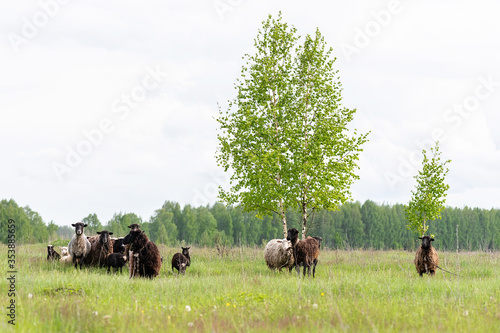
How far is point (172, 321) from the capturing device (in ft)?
25.6

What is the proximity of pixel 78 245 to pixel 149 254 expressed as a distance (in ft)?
16.4

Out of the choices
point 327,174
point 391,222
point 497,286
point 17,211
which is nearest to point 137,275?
point 497,286

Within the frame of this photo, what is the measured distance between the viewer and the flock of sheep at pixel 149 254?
1481 cm

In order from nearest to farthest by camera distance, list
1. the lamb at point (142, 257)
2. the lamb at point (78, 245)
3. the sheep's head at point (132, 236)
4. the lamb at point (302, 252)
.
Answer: the sheep's head at point (132, 236)
the lamb at point (142, 257)
the lamb at point (302, 252)
the lamb at point (78, 245)

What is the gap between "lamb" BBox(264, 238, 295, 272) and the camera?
1886 centimetres

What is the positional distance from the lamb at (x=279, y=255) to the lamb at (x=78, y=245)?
7.60 metres

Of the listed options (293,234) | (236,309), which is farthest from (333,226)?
(236,309)

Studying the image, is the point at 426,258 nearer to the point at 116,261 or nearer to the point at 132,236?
the point at 132,236

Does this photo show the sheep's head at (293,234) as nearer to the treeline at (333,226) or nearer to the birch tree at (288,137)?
the birch tree at (288,137)

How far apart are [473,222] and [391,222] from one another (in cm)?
2026

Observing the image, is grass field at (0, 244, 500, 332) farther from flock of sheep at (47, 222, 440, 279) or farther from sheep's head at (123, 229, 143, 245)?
flock of sheep at (47, 222, 440, 279)

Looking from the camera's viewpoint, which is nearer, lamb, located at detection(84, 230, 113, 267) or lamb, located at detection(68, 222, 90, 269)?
lamb, located at detection(68, 222, 90, 269)

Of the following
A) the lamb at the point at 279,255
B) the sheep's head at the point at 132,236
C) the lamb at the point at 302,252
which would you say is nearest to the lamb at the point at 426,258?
the lamb at the point at 302,252

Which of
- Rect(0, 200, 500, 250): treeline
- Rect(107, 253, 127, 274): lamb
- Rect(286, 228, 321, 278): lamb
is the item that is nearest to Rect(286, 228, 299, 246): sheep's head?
Rect(286, 228, 321, 278): lamb
